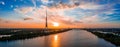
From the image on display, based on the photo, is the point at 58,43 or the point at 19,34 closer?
the point at 58,43

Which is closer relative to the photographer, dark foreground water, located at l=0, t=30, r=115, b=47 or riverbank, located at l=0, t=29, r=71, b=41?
dark foreground water, located at l=0, t=30, r=115, b=47

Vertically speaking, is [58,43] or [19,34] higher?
[58,43]

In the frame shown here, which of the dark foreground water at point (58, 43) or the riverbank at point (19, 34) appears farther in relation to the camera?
the riverbank at point (19, 34)
